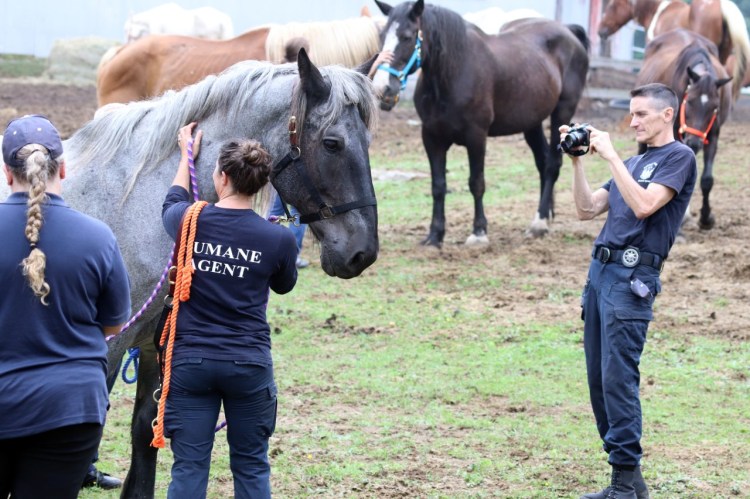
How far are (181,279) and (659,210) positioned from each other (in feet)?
7.01

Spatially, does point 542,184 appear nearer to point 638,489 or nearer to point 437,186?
point 437,186

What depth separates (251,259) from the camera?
129 inches

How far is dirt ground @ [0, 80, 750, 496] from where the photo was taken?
768 cm

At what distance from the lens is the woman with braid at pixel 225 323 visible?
3.26 meters

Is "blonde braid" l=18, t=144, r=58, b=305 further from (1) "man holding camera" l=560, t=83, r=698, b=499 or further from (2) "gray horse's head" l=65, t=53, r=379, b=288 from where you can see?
(1) "man holding camera" l=560, t=83, r=698, b=499

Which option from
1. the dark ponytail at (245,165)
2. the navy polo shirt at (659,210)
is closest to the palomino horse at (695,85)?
the navy polo shirt at (659,210)

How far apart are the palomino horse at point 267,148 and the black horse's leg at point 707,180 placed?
24.3 ft

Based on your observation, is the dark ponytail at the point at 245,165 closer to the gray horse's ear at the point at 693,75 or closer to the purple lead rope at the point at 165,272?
the purple lead rope at the point at 165,272

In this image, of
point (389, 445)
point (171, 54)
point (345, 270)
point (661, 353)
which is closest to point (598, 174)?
point (171, 54)

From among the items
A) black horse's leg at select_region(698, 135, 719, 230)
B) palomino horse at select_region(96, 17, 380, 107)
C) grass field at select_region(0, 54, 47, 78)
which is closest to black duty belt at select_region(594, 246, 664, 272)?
palomino horse at select_region(96, 17, 380, 107)

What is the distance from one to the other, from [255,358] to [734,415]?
11.1 feet

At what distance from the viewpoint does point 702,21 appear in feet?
42.7

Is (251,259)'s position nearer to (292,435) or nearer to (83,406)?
(83,406)

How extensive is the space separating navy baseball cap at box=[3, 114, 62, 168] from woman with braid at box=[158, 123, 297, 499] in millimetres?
606
